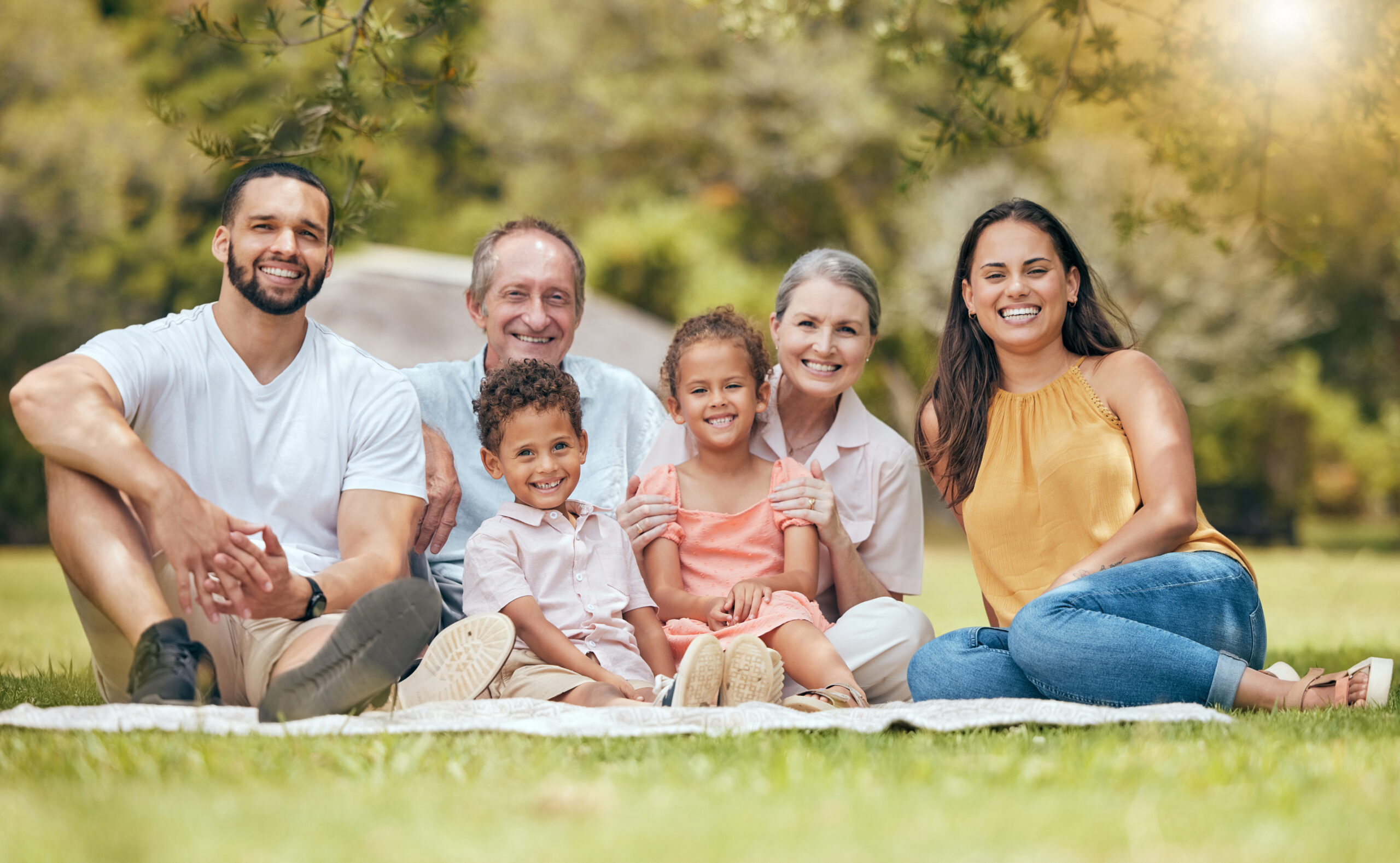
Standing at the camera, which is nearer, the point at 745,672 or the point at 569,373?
the point at 745,672

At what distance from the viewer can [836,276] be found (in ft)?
14.4

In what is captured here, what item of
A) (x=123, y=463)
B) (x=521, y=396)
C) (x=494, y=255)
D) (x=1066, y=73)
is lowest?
(x=123, y=463)

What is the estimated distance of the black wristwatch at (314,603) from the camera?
333 centimetres

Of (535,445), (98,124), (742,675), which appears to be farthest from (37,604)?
(98,124)

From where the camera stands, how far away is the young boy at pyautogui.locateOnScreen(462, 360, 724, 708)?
12.3ft

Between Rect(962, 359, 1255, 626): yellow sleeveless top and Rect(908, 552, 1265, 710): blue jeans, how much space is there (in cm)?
17

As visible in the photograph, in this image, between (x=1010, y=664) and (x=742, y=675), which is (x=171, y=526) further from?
(x=1010, y=664)

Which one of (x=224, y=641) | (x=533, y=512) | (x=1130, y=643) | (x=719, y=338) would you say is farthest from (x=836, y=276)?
(x=224, y=641)

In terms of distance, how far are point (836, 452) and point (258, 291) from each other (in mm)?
2040

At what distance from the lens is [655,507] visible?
414 centimetres

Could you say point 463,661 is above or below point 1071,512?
below

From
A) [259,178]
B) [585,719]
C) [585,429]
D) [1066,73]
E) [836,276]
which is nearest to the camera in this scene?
[585,719]

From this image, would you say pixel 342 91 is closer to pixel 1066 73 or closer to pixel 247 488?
pixel 247 488

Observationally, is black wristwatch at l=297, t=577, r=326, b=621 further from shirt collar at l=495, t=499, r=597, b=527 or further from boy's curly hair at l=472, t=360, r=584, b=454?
boy's curly hair at l=472, t=360, r=584, b=454
